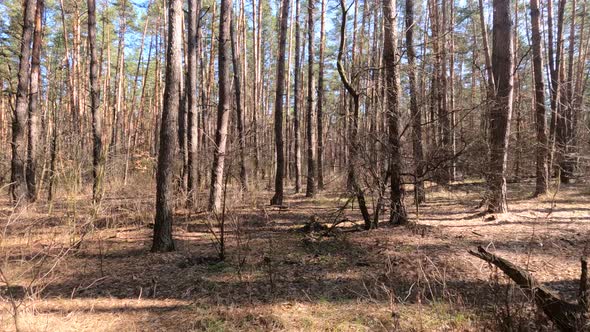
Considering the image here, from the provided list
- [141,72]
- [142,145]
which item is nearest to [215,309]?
[142,145]

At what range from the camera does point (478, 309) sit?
3.47 meters

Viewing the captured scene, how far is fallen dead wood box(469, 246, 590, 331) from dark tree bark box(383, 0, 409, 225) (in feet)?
10.4

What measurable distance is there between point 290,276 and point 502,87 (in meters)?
6.28

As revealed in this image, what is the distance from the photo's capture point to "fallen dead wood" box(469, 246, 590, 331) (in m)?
2.63

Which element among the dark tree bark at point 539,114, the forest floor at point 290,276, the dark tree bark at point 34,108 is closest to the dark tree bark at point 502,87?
the forest floor at point 290,276

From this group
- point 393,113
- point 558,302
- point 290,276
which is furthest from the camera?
point 393,113

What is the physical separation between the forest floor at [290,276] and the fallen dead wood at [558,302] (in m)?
0.11

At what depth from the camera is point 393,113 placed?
5.97 meters

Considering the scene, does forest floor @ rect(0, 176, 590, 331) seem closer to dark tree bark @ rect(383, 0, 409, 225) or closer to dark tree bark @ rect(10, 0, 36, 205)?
dark tree bark @ rect(383, 0, 409, 225)

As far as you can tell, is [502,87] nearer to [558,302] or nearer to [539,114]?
[539,114]

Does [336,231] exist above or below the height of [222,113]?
below

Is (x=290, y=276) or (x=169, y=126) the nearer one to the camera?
(x=290, y=276)

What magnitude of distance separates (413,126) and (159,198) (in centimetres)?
461

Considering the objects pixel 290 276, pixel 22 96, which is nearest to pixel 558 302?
pixel 290 276
